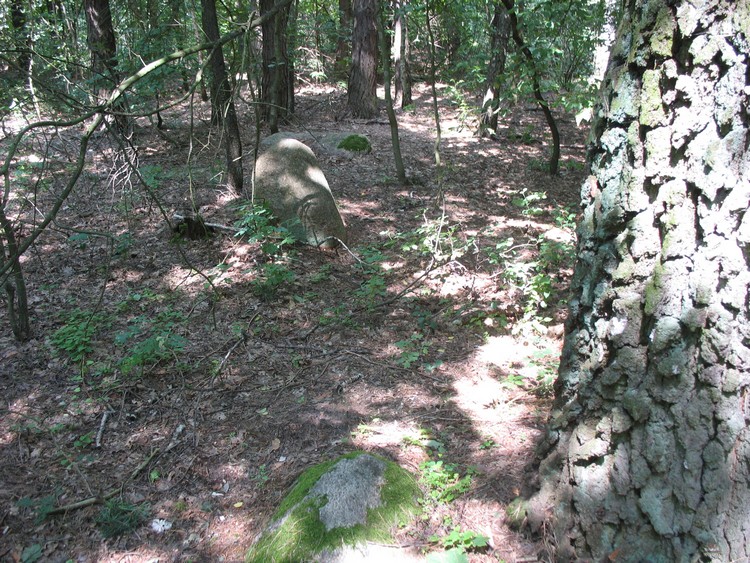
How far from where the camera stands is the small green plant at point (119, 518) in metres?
2.97

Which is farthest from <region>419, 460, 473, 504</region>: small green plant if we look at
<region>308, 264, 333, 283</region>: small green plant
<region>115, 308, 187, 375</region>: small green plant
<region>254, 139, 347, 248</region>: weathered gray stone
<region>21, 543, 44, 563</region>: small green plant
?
<region>254, 139, 347, 248</region>: weathered gray stone

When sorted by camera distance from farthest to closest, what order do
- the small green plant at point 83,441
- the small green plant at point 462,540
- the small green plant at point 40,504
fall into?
the small green plant at point 83,441 < the small green plant at point 40,504 < the small green plant at point 462,540

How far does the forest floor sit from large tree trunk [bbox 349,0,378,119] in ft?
18.8

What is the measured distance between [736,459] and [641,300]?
61cm

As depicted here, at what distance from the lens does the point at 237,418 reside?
3.82 meters

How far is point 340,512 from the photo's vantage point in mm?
2527

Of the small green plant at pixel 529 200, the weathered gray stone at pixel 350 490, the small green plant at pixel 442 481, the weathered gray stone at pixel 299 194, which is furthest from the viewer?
the weathered gray stone at pixel 299 194

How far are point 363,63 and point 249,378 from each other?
32.6 ft

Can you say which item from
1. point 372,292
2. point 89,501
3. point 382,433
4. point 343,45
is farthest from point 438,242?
point 343,45

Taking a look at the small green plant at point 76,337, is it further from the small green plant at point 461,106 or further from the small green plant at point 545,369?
the small green plant at point 461,106

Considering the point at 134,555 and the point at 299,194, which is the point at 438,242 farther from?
the point at 134,555

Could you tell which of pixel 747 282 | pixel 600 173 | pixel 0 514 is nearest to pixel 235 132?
pixel 0 514

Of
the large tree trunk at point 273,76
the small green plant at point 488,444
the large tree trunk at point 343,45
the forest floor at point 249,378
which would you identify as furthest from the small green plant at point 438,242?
the large tree trunk at point 343,45

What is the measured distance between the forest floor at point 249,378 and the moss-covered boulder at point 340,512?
0.13m
